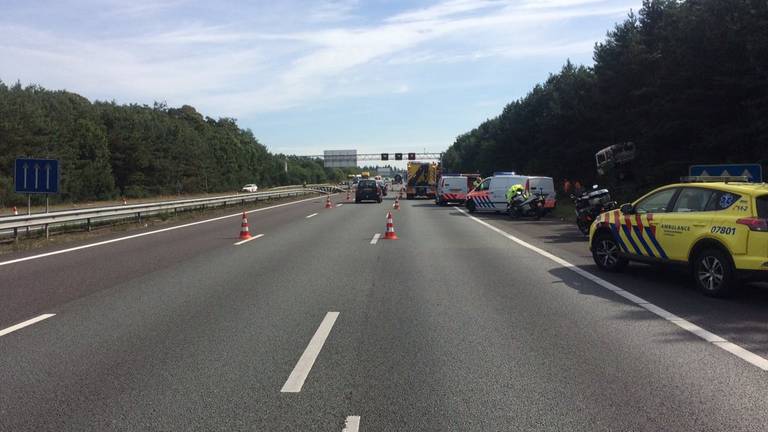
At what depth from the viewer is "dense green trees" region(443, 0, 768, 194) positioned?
88.5ft

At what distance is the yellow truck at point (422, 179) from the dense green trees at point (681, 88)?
12.1 meters

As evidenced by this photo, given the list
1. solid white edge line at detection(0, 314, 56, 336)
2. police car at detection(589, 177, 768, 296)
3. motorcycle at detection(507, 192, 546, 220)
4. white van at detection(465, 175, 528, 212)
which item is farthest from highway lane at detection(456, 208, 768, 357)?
white van at detection(465, 175, 528, 212)

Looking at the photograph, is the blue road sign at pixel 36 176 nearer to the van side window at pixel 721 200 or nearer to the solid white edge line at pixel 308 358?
the solid white edge line at pixel 308 358

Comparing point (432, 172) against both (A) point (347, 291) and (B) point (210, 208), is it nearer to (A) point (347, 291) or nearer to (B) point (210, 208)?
(B) point (210, 208)

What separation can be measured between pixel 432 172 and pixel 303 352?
48.4 meters

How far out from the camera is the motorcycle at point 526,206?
26203 mm

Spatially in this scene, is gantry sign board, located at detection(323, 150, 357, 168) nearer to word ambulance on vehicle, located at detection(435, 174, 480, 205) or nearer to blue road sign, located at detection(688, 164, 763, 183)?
word ambulance on vehicle, located at detection(435, 174, 480, 205)

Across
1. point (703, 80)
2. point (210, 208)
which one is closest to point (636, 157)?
point (703, 80)

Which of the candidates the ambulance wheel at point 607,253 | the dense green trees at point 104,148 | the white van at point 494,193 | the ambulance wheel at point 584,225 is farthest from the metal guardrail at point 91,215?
the dense green trees at point 104,148

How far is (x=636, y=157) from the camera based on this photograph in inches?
1448

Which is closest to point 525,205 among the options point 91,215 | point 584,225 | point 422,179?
point 584,225

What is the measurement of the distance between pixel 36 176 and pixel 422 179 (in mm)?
37722

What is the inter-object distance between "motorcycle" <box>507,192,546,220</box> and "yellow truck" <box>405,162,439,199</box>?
2604cm

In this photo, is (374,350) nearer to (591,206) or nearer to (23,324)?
(23,324)
